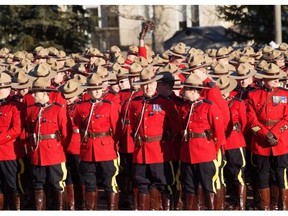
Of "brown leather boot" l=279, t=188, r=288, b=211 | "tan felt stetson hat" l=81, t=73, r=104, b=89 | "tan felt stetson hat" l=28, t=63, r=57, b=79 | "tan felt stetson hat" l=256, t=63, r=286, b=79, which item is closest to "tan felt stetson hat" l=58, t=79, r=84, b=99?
"tan felt stetson hat" l=28, t=63, r=57, b=79

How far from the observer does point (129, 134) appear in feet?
30.1

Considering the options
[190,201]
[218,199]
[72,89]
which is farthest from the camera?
[72,89]

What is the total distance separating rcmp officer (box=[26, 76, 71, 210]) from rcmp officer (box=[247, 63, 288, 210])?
6.65 feet

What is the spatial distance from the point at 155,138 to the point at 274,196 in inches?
57.6

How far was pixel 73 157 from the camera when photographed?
31.0 feet

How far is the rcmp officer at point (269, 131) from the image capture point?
28.2 feet

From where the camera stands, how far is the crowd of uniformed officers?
27.3 feet

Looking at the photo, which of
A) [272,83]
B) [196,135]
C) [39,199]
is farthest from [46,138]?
[272,83]

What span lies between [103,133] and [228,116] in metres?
1.34

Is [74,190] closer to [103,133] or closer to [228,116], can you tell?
[103,133]

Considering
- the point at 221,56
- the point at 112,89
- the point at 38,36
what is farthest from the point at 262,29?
the point at 112,89

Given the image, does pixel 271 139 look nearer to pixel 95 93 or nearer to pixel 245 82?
pixel 245 82

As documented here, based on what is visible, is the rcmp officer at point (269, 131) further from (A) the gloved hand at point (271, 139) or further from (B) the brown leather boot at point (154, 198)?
(B) the brown leather boot at point (154, 198)

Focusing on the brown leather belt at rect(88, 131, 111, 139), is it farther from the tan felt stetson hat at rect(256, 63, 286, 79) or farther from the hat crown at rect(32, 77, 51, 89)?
the tan felt stetson hat at rect(256, 63, 286, 79)
